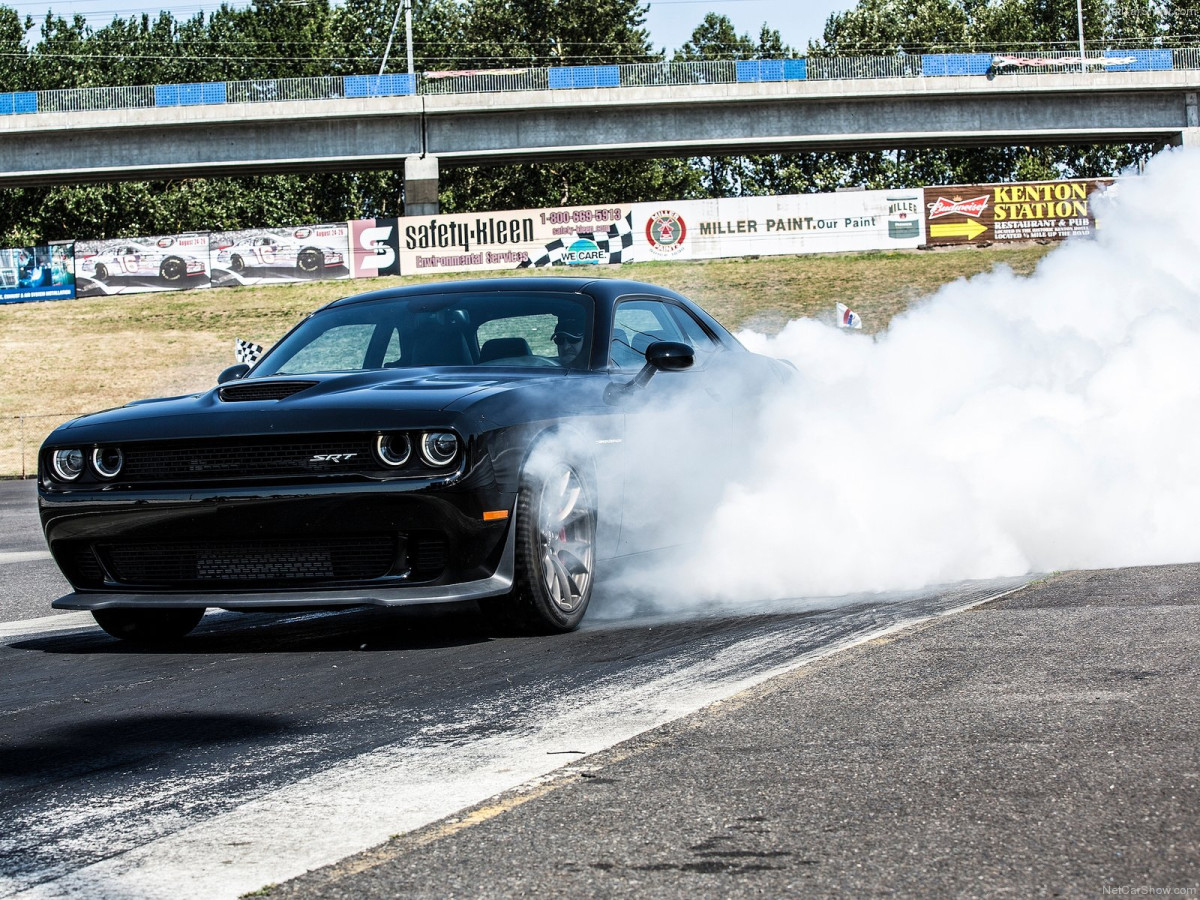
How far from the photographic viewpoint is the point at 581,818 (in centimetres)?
277

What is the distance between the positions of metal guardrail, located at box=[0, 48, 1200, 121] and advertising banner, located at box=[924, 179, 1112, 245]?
32.7 ft

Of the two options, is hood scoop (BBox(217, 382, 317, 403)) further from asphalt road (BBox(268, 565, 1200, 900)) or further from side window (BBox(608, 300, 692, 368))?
asphalt road (BBox(268, 565, 1200, 900))

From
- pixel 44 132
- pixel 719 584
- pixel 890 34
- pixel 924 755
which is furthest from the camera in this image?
pixel 890 34

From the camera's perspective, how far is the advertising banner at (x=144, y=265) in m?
42.5

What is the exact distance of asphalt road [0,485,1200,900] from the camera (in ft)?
8.08

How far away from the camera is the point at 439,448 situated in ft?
16.6

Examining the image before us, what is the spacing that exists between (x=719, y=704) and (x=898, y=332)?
5.36 m

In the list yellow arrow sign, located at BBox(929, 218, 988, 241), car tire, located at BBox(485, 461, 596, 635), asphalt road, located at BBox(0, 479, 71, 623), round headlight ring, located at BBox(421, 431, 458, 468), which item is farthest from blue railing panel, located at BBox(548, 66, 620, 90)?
round headlight ring, located at BBox(421, 431, 458, 468)

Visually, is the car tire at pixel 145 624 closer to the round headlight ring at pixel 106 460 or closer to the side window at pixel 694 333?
the round headlight ring at pixel 106 460

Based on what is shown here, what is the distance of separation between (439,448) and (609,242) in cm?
3562

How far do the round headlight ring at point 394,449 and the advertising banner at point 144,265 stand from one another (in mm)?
39176

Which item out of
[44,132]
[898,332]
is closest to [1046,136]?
[44,132]

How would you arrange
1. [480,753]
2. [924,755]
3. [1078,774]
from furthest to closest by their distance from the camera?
1. [480,753]
2. [924,755]
3. [1078,774]

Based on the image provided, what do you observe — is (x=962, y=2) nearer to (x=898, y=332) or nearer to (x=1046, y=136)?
(x=1046, y=136)
